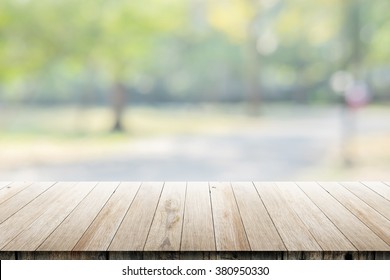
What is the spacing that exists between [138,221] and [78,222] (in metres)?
0.27

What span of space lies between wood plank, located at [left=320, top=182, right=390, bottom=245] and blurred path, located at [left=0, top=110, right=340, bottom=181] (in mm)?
972

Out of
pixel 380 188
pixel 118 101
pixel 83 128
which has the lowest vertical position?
pixel 380 188

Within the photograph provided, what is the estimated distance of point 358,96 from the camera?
13.9ft

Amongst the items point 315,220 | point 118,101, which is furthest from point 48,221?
point 118,101

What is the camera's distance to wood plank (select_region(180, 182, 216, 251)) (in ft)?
6.99

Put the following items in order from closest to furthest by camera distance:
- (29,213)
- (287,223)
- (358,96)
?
(287,223) < (29,213) < (358,96)

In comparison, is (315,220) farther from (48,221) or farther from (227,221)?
(48,221)

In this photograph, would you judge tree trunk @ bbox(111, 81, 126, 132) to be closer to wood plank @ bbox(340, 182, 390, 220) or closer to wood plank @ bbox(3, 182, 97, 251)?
wood plank @ bbox(3, 182, 97, 251)

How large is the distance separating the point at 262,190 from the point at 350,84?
1.56 meters

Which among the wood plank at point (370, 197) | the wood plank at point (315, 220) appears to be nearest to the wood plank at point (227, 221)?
the wood plank at point (315, 220)

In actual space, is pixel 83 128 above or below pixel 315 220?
above

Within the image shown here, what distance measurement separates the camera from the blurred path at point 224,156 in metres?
4.29
